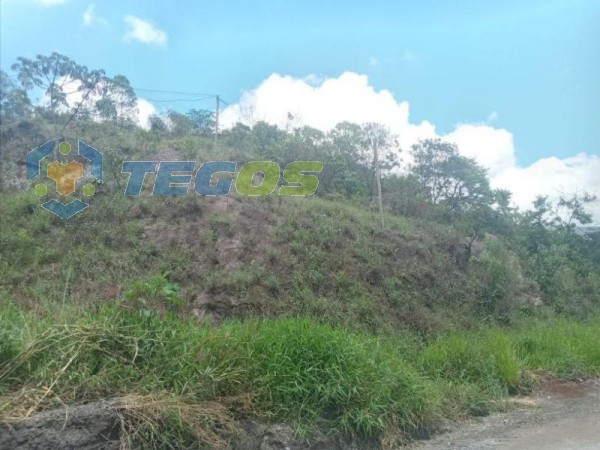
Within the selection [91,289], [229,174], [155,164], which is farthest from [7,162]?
[91,289]

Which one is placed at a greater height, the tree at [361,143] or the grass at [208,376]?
the tree at [361,143]

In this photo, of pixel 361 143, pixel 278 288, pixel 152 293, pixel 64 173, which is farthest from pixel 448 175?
pixel 152 293

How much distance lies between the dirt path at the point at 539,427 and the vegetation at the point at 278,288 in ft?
0.95

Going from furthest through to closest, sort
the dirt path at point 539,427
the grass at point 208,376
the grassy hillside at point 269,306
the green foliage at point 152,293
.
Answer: the dirt path at point 539,427 → the green foliage at point 152,293 → the grassy hillside at point 269,306 → the grass at point 208,376

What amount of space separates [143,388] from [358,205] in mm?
10984

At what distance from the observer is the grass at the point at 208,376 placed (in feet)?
13.4

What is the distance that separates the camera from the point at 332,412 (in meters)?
5.00

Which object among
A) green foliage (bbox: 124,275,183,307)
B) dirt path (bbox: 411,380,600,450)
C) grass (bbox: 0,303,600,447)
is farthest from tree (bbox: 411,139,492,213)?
green foliage (bbox: 124,275,183,307)

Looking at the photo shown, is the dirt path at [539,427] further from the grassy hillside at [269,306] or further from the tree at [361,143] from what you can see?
the tree at [361,143]

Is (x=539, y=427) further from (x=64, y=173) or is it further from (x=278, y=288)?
(x=64, y=173)

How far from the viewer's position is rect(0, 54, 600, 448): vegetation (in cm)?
443

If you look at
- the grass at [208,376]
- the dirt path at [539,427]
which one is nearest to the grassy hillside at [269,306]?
the grass at [208,376]

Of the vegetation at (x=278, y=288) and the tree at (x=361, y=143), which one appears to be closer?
the vegetation at (x=278, y=288)

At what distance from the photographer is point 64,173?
12.9 meters
